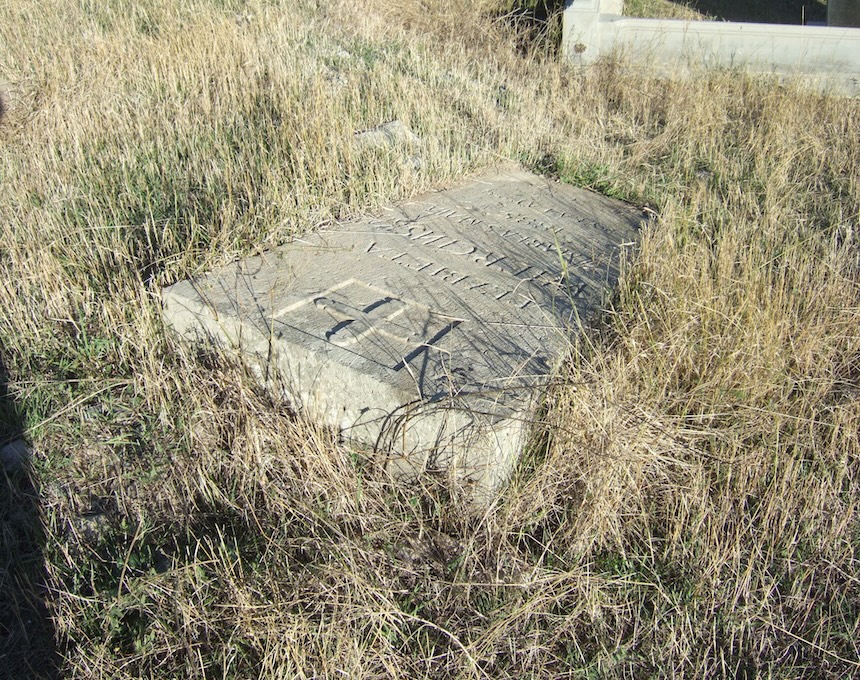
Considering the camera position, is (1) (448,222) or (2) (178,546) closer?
(2) (178,546)

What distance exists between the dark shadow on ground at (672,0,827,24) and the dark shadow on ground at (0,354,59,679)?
1037cm

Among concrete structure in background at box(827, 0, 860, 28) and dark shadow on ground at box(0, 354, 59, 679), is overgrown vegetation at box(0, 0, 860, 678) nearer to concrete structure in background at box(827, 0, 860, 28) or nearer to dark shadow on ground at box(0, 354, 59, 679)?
dark shadow on ground at box(0, 354, 59, 679)

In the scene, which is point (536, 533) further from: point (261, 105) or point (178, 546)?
point (261, 105)

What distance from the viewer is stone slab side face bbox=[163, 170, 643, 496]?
2.55 meters

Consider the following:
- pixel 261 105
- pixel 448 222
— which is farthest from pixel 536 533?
pixel 261 105

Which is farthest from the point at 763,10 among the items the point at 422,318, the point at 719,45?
the point at 422,318

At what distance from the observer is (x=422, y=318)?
304 centimetres

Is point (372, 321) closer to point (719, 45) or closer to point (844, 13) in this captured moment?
point (719, 45)

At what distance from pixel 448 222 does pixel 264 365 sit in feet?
4.76

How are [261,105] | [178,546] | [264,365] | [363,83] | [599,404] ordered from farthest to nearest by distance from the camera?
[363,83], [261,105], [264,365], [599,404], [178,546]

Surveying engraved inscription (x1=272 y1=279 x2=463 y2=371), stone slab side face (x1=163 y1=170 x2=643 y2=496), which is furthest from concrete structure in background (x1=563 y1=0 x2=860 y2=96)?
engraved inscription (x1=272 y1=279 x2=463 y2=371)

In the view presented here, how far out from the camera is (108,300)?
11.0 feet

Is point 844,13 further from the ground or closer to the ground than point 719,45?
further from the ground

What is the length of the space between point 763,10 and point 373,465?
437 inches
